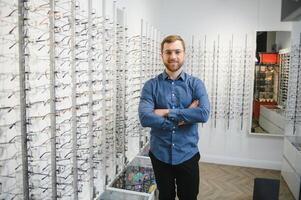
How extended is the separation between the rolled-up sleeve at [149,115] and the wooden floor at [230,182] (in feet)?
6.47

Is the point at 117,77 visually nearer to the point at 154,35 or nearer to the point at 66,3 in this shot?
the point at 66,3

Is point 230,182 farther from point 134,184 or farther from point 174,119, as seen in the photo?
point 174,119

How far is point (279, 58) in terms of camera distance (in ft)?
14.3

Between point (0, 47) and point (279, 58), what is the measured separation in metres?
4.21

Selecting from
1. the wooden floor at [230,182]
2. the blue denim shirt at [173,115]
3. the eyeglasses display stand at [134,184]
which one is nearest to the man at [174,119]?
the blue denim shirt at [173,115]

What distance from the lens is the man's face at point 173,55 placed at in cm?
179

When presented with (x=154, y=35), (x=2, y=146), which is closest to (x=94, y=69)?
(x=2, y=146)

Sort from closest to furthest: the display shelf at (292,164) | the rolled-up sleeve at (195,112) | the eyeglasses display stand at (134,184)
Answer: the rolled-up sleeve at (195,112) < the eyeglasses display stand at (134,184) < the display shelf at (292,164)

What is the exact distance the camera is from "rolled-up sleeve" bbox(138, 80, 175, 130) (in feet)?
5.80

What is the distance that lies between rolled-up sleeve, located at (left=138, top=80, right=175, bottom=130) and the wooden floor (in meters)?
1.97

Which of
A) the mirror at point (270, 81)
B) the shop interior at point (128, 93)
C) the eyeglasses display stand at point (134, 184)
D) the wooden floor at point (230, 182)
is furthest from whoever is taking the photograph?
the mirror at point (270, 81)

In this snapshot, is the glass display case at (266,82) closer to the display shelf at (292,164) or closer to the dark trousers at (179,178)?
the display shelf at (292,164)

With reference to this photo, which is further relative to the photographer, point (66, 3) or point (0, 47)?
point (66, 3)

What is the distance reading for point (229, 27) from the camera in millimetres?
4500
